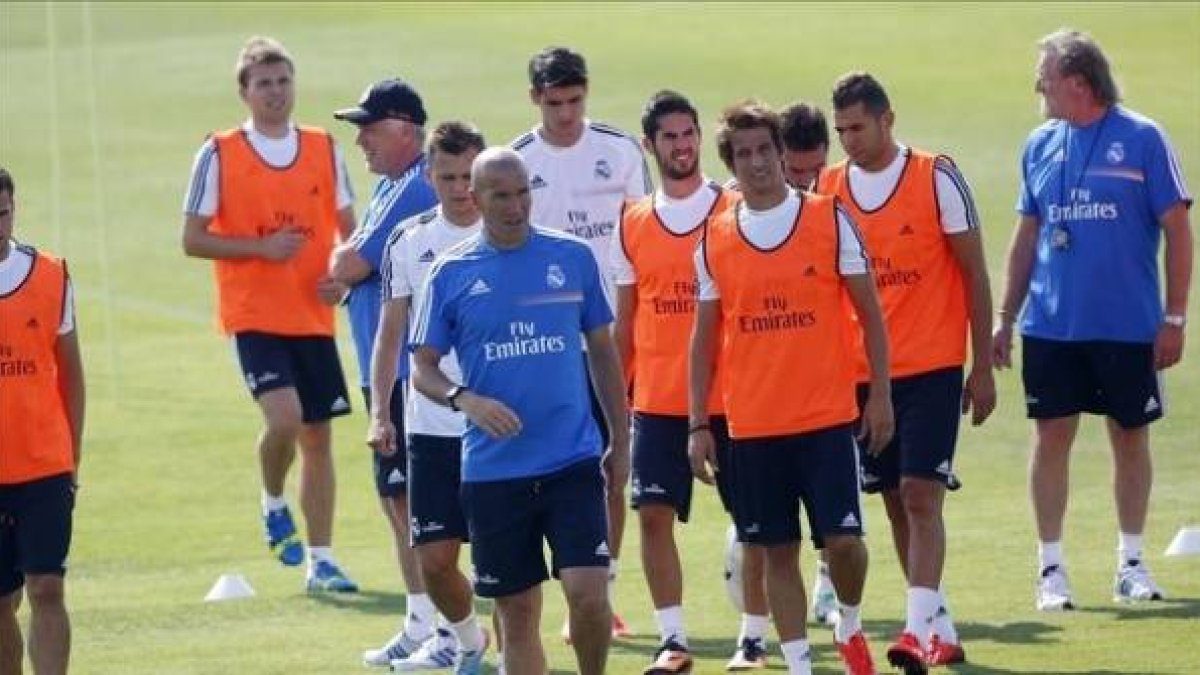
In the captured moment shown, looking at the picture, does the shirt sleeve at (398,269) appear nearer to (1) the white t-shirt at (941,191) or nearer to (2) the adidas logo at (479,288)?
(2) the adidas logo at (479,288)

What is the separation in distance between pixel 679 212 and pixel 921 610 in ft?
6.91

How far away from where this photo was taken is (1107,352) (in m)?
14.7

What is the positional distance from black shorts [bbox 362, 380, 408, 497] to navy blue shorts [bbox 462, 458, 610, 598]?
2153 millimetres

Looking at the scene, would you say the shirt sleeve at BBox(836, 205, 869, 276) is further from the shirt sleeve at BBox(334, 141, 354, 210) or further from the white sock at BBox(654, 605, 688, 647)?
the shirt sleeve at BBox(334, 141, 354, 210)

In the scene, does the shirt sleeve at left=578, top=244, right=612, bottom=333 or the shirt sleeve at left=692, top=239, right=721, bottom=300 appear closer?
the shirt sleeve at left=578, top=244, right=612, bottom=333

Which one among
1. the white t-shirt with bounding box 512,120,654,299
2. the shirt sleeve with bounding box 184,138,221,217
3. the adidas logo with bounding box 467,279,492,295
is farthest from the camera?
the shirt sleeve with bounding box 184,138,221,217

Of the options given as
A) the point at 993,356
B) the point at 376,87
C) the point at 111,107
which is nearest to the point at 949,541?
the point at 993,356

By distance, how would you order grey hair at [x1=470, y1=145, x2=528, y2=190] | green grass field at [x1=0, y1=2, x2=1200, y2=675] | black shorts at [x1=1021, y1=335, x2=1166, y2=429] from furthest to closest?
green grass field at [x1=0, y1=2, x2=1200, y2=675] → black shorts at [x1=1021, y1=335, x2=1166, y2=429] → grey hair at [x1=470, y1=145, x2=528, y2=190]

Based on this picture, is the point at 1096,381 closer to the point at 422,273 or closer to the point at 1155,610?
the point at 1155,610

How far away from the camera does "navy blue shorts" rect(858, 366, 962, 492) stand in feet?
42.5

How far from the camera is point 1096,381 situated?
48.5ft

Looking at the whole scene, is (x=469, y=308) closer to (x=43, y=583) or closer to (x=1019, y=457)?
(x=43, y=583)

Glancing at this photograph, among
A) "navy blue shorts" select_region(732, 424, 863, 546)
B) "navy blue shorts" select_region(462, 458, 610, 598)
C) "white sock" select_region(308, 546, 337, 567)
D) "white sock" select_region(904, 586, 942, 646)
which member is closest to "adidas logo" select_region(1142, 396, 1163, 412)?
"white sock" select_region(904, 586, 942, 646)

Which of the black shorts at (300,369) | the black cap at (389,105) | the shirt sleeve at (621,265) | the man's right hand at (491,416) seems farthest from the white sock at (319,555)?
the man's right hand at (491,416)
